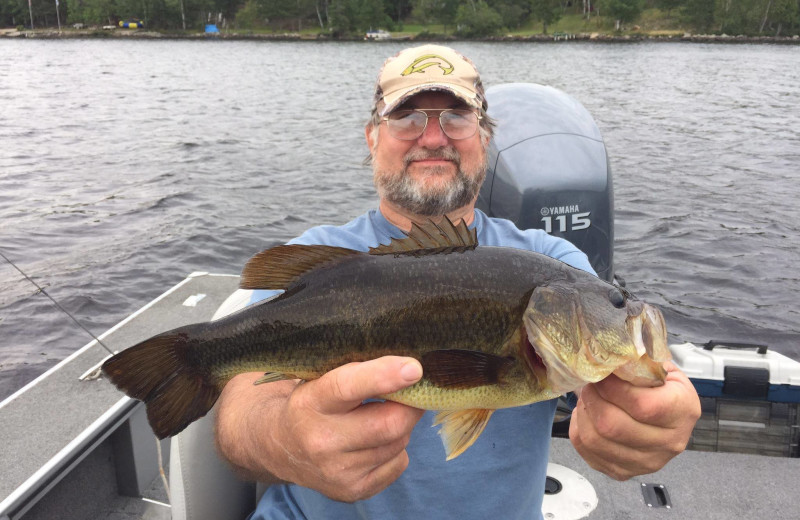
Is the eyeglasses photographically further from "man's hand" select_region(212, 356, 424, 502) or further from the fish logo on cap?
"man's hand" select_region(212, 356, 424, 502)

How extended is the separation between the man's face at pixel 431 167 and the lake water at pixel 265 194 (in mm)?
6772

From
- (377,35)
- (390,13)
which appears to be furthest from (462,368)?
(390,13)

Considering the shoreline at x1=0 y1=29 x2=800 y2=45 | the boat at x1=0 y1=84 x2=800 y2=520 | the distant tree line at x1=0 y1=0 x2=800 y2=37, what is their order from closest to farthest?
1. the boat at x1=0 y1=84 x2=800 y2=520
2. the shoreline at x1=0 y1=29 x2=800 y2=45
3. the distant tree line at x1=0 y1=0 x2=800 y2=37

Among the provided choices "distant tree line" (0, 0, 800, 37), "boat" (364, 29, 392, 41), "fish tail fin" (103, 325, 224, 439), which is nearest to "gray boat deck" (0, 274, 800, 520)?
"fish tail fin" (103, 325, 224, 439)

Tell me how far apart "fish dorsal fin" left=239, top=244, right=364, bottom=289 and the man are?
1.24 feet

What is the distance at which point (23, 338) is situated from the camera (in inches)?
356

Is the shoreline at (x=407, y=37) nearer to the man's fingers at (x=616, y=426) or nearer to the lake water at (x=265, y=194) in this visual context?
the lake water at (x=265, y=194)

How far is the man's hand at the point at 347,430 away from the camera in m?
1.78

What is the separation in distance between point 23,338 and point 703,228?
41.1ft

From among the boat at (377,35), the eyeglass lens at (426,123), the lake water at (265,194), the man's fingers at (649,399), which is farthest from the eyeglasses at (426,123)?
the boat at (377,35)

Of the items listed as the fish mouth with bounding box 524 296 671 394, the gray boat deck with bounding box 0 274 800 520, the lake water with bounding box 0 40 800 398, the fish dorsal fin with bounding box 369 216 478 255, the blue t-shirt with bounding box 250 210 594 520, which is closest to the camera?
the fish mouth with bounding box 524 296 671 394

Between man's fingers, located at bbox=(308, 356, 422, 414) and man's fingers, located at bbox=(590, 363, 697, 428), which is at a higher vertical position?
man's fingers, located at bbox=(308, 356, 422, 414)

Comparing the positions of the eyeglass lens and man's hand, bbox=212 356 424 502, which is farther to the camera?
the eyeglass lens

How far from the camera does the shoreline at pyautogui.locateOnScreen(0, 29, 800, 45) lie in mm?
81250
